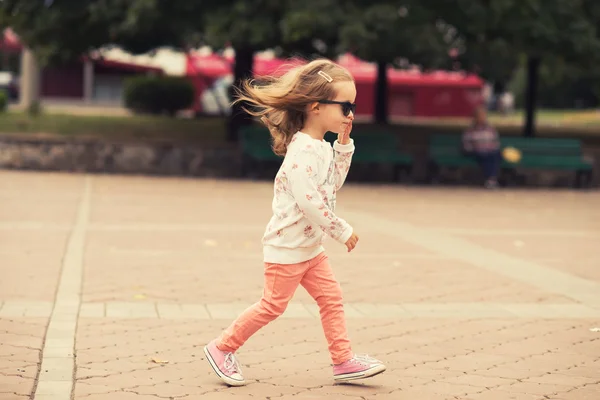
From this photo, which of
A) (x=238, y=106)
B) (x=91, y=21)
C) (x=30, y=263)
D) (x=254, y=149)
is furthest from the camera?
(x=238, y=106)

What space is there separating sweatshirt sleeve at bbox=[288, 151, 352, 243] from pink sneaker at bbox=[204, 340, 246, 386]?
758 millimetres

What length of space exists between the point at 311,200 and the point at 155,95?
1198 inches

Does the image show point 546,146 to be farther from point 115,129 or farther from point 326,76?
point 326,76

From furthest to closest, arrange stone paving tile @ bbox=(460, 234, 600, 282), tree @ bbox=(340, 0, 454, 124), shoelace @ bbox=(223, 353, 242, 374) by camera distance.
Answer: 1. tree @ bbox=(340, 0, 454, 124)
2. stone paving tile @ bbox=(460, 234, 600, 282)
3. shoelace @ bbox=(223, 353, 242, 374)

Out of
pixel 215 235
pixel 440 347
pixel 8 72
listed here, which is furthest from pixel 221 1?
pixel 8 72

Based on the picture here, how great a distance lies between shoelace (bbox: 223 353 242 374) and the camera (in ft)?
15.8

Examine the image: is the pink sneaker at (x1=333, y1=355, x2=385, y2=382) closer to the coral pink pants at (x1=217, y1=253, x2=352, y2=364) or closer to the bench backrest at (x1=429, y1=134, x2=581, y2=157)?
the coral pink pants at (x1=217, y1=253, x2=352, y2=364)

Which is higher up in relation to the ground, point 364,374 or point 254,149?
point 364,374

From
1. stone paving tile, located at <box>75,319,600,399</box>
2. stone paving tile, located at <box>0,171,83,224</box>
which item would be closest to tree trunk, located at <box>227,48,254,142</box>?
stone paving tile, located at <box>0,171,83,224</box>

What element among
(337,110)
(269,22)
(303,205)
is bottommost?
(303,205)

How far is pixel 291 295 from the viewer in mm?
4797

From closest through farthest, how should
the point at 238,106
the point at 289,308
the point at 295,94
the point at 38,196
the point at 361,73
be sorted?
the point at 295,94 → the point at 289,308 → the point at 38,196 → the point at 238,106 → the point at 361,73

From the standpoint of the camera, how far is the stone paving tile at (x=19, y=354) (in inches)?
185

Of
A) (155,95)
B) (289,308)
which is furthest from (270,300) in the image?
(155,95)
